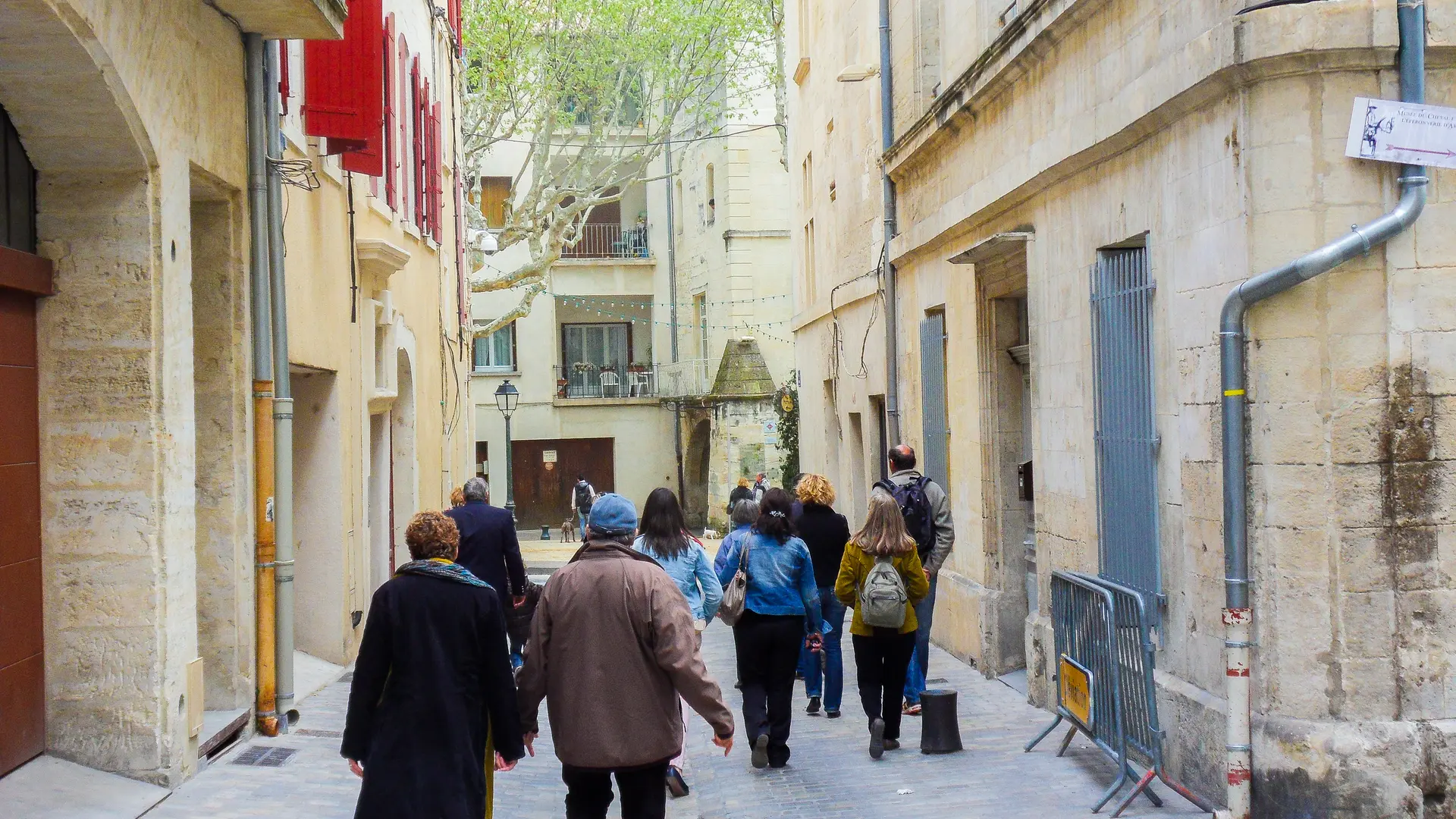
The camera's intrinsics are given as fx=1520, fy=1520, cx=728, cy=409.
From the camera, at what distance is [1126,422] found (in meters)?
8.59

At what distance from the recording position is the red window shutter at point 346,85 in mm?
10508

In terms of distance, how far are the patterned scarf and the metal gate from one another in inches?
160

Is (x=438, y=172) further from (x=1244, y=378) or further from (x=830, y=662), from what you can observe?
(x=1244, y=378)

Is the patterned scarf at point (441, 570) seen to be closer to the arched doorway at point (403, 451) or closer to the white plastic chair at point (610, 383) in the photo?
the arched doorway at point (403, 451)

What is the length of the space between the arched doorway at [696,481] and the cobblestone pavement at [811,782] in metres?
31.4

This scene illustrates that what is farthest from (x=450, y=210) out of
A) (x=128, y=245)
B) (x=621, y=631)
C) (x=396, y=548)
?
(x=621, y=631)

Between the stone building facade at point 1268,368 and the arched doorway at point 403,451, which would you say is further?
the arched doorway at point 403,451

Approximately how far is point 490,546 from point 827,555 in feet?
7.71

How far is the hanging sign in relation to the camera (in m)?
6.41

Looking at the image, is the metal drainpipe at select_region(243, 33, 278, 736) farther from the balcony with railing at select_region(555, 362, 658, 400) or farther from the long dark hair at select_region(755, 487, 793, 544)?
the balcony with railing at select_region(555, 362, 658, 400)

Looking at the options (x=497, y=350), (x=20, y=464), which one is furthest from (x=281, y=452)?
(x=497, y=350)

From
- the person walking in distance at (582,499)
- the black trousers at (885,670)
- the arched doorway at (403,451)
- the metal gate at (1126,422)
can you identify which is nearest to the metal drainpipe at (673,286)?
the person walking in distance at (582,499)

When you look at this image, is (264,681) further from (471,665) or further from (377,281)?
(377,281)

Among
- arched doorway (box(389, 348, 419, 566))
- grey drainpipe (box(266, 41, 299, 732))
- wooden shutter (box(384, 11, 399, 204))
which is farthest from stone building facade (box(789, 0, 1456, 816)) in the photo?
arched doorway (box(389, 348, 419, 566))
